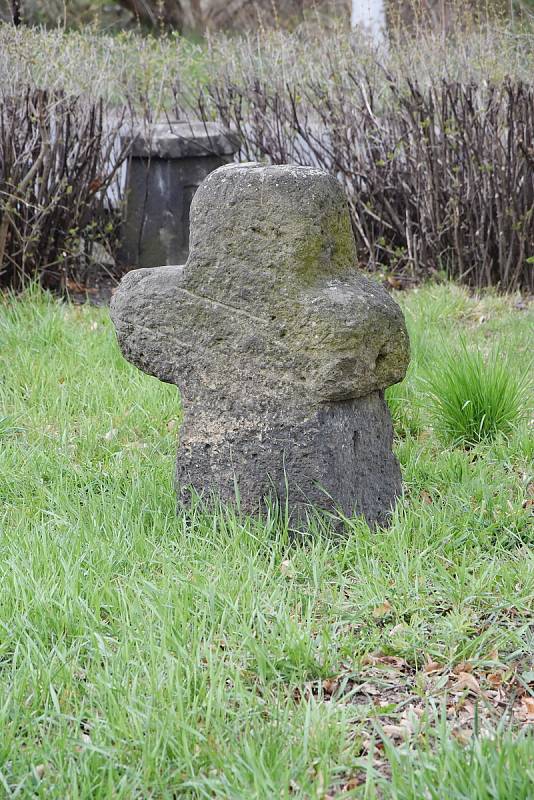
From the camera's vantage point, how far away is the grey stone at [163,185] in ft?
21.9

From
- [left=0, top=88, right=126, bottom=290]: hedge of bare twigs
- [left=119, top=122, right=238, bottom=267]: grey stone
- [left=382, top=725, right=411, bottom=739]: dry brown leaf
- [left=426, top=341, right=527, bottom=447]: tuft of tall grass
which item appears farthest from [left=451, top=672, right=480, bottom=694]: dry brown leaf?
[left=119, top=122, right=238, bottom=267]: grey stone

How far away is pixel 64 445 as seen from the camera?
391 cm

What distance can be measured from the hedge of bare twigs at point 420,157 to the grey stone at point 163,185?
1.44ft

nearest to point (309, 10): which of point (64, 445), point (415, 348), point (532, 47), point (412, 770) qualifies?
point (532, 47)

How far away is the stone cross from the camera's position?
2.92 m

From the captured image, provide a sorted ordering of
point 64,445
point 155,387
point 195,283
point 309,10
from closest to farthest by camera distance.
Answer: point 195,283
point 64,445
point 155,387
point 309,10

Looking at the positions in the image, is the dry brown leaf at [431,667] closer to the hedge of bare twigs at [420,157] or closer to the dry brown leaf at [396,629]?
the dry brown leaf at [396,629]

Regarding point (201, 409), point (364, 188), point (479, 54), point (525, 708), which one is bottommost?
point (525, 708)

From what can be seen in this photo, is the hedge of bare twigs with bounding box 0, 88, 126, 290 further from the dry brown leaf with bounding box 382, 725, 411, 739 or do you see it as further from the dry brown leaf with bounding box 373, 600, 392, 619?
the dry brown leaf with bounding box 382, 725, 411, 739

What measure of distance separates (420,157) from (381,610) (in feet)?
Result: 14.7

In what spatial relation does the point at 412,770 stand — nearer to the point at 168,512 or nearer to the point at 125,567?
the point at 125,567

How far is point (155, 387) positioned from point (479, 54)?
3.90 m

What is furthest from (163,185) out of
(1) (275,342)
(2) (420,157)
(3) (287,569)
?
(3) (287,569)

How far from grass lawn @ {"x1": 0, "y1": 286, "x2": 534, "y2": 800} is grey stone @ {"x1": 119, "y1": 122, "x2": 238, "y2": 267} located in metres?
3.15
